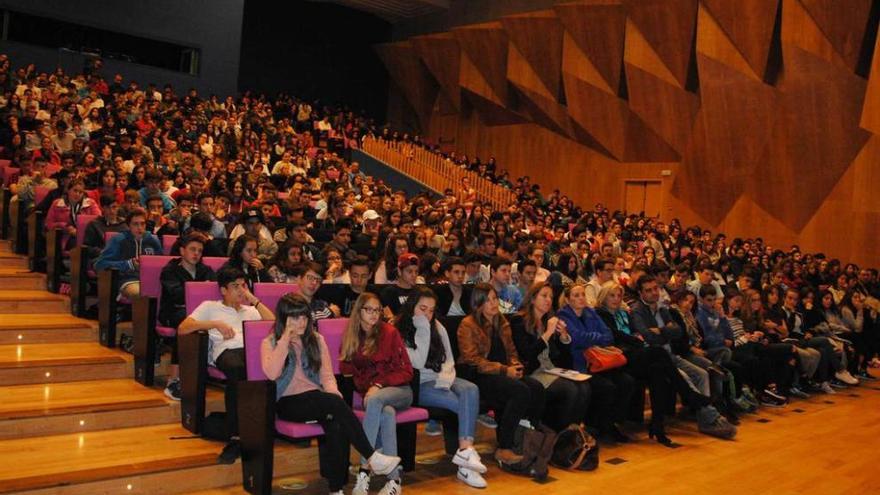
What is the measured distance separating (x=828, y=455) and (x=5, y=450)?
15.7 ft

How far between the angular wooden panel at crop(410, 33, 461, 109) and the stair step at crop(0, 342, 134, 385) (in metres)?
14.0

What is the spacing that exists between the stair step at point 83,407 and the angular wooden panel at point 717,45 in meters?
10.4

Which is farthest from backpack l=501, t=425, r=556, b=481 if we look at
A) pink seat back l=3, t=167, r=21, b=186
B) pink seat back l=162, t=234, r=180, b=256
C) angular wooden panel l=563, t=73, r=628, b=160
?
angular wooden panel l=563, t=73, r=628, b=160

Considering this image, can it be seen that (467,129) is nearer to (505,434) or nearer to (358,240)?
(358,240)

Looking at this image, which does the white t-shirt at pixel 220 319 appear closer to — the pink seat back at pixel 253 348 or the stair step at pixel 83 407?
the pink seat back at pixel 253 348

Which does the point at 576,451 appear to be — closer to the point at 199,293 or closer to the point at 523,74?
the point at 199,293

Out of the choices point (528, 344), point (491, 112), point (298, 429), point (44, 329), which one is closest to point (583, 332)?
point (528, 344)

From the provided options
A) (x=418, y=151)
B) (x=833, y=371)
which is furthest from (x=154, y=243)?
(x=418, y=151)

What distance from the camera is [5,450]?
3375mm

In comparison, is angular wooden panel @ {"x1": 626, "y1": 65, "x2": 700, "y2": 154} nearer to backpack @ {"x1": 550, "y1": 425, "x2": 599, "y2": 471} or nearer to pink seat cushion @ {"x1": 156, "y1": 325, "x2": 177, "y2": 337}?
backpack @ {"x1": 550, "y1": 425, "x2": 599, "y2": 471}

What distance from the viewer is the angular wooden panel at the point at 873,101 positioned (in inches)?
403

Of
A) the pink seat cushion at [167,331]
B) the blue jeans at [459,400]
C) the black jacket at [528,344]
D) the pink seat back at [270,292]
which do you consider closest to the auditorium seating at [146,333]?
the pink seat cushion at [167,331]

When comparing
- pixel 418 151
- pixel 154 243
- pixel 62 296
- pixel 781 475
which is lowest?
pixel 781 475

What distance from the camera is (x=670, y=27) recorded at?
1280cm
